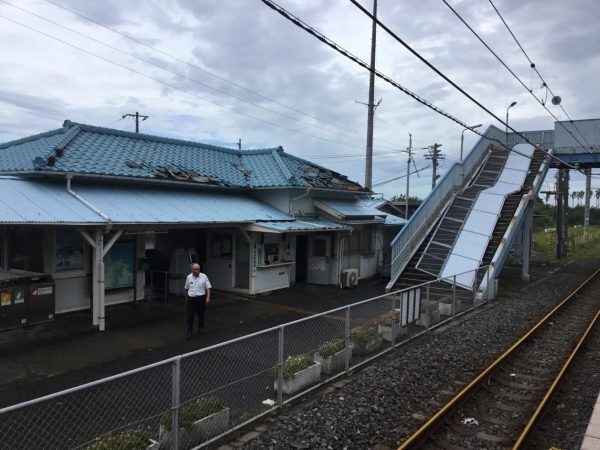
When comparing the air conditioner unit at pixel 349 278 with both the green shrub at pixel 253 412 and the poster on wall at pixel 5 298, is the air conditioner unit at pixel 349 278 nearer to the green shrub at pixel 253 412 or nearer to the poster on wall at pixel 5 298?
the poster on wall at pixel 5 298

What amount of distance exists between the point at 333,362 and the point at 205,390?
7.71 feet

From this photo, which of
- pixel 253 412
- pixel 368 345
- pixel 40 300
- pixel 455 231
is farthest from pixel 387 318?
pixel 455 231

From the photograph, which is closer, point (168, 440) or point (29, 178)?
point (168, 440)

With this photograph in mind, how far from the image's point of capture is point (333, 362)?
8.46 m

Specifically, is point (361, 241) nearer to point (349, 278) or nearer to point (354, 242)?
point (354, 242)

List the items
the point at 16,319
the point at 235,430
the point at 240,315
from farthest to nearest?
the point at 240,315 → the point at 16,319 → the point at 235,430

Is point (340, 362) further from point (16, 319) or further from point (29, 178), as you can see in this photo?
point (29, 178)

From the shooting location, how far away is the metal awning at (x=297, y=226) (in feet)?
48.6

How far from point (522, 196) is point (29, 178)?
18.9 metres

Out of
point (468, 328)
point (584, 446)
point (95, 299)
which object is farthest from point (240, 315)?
point (584, 446)

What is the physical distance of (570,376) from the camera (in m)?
9.04

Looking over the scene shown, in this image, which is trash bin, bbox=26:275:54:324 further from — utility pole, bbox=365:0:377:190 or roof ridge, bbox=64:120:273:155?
utility pole, bbox=365:0:377:190

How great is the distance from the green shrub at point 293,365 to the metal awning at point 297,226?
23.4 feet

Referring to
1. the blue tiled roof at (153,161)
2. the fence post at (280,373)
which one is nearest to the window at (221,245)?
the blue tiled roof at (153,161)
